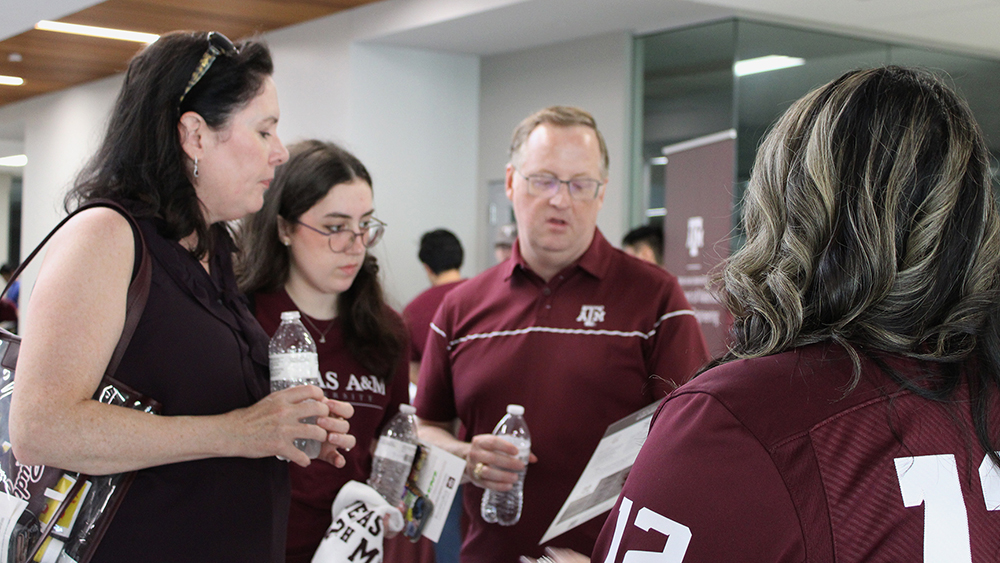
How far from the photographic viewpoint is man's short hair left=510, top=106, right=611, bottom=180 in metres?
2.41

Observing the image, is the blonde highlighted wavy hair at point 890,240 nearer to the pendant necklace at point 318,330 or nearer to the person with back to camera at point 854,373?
the person with back to camera at point 854,373

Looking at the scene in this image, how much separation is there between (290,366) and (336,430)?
151 millimetres

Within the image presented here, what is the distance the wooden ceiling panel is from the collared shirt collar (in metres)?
4.72

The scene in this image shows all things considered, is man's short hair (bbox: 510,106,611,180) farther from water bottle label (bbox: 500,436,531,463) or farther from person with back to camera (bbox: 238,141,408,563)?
water bottle label (bbox: 500,436,531,463)

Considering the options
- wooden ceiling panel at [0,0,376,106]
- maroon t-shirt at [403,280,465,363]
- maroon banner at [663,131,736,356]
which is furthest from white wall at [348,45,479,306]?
maroon t-shirt at [403,280,465,363]

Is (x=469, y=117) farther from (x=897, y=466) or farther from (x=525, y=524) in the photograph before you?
(x=897, y=466)

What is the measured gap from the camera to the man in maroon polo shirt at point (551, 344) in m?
2.16

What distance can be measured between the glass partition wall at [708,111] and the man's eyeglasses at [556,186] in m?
4.00

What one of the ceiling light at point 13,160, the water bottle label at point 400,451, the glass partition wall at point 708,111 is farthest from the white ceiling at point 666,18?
the ceiling light at point 13,160

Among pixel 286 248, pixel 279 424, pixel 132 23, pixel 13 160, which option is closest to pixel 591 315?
pixel 286 248

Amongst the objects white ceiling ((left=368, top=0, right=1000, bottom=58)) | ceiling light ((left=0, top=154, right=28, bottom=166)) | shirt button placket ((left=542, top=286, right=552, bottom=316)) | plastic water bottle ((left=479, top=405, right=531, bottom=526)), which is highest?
white ceiling ((left=368, top=0, right=1000, bottom=58))

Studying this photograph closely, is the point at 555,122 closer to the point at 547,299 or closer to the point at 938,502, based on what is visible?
the point at 547,299

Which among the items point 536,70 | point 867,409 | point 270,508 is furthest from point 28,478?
point 536,70

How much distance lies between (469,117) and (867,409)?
781 centimetres
